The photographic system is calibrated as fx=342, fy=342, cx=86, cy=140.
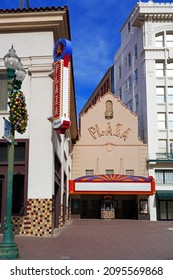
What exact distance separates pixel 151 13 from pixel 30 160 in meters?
32.1

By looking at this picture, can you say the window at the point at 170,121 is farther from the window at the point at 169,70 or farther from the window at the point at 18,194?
the window at the point at 18,194

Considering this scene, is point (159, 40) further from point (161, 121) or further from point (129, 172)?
point (129, 172)

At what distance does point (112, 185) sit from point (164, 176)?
663cm

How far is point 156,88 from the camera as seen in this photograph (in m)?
39.5

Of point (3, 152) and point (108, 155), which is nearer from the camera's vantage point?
point (3, 152)

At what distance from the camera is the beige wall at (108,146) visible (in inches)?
1438

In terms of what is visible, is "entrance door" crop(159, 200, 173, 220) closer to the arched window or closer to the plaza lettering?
the plaza lettering

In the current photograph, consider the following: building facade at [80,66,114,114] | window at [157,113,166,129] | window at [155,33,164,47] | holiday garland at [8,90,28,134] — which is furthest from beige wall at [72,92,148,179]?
holiday garland at [8,90,28,134]

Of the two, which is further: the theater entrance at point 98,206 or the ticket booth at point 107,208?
the theater entrance at point 98,206

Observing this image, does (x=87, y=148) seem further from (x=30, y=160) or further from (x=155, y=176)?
(x=30, y=160)

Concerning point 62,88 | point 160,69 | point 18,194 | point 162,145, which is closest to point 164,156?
point 162,145

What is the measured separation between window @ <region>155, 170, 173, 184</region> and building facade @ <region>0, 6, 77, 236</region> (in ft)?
78.4

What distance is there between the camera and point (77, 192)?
33.5 metres

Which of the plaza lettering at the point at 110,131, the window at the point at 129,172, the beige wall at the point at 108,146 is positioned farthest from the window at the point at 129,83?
the window at the point at 129,172
